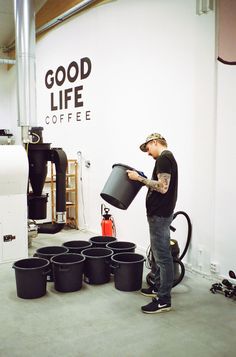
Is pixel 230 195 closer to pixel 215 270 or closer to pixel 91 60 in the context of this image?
pixel 215 270

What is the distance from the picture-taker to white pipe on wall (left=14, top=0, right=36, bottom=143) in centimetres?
501

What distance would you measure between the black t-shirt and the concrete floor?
86 centimetres

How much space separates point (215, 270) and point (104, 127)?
8.98 ft

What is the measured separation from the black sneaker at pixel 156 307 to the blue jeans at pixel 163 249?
4cm

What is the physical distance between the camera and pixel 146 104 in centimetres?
488

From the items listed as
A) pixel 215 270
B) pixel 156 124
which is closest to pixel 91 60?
pixel 156 124

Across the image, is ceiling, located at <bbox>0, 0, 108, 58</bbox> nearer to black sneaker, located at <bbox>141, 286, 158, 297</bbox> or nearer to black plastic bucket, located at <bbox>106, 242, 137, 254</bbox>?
black plastic bucket, located at <bbox>106, 242, 137, 254</bbox>

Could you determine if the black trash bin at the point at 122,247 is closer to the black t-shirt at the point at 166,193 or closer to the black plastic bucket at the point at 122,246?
the black plastic bucket at the point at 122,246

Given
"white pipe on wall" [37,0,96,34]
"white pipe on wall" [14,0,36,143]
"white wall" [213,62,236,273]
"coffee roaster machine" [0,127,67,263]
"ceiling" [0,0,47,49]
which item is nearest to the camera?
"white wall" [213,62,236,273]

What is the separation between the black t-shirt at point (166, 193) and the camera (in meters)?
3.04

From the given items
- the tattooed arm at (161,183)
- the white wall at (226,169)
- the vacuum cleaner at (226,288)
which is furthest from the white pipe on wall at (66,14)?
the vacuum cleaner at (226,288)

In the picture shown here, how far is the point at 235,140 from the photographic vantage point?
3.68m

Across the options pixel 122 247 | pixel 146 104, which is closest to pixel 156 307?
pixel 122 247

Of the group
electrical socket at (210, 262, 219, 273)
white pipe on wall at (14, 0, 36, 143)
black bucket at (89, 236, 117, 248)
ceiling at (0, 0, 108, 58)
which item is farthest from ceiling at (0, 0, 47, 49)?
electrical socket at (210, 262, 219, 273)
